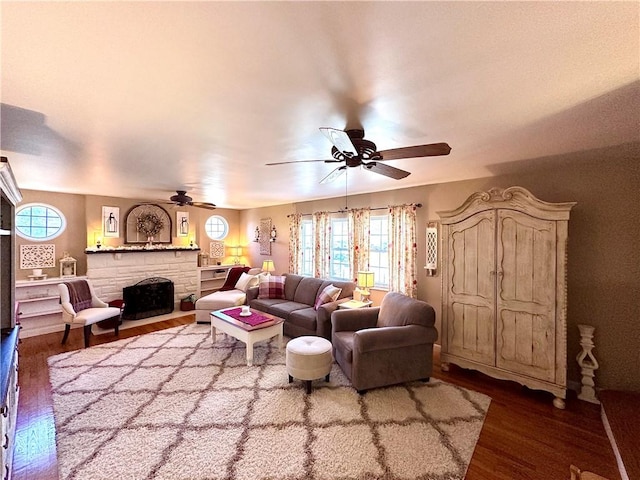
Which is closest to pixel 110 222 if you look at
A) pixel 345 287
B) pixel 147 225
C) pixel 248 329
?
pixel 147 225

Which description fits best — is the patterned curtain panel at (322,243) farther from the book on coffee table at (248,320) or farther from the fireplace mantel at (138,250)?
the fireplace mantel at (138,250)

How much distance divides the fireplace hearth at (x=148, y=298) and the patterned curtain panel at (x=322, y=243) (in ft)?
Answer: 10.9

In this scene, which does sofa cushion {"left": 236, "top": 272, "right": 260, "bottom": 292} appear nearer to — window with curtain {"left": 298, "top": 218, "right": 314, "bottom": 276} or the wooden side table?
window with curtain {"left": 298, "top": 218, "right": 314, "bottom": 276}

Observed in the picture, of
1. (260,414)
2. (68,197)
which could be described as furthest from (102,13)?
(68,197)

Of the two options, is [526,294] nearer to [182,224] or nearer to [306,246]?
[306,246]

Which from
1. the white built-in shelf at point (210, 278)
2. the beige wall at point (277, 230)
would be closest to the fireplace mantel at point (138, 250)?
the white built-in shelf at point (210, 278)

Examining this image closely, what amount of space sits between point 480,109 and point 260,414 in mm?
3047

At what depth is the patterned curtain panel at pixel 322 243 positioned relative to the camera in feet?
18.6

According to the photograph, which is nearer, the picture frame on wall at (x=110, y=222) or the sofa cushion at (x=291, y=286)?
the sofa cushion at (x=291, y=286)

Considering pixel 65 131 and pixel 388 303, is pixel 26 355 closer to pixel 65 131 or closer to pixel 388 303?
pixel 65 131

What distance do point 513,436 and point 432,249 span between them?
95.4 inches

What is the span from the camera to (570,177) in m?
3.11

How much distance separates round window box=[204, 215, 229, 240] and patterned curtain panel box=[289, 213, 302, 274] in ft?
8.05

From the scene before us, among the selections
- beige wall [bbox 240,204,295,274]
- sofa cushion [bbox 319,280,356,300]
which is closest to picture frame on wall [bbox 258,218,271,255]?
beige wall [bbox 240,204,295,274]
